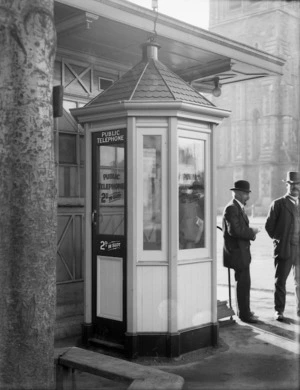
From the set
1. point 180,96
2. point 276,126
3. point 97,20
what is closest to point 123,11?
point 97,20

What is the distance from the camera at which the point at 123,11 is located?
5.91 metres

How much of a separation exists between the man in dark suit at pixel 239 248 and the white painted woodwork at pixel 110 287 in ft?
6.47

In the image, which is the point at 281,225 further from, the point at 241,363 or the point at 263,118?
the point at 263,118

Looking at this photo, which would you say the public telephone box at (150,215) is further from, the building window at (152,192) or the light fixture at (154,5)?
the light fixture at (154,5)

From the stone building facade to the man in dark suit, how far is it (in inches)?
1728

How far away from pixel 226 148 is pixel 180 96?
172ft

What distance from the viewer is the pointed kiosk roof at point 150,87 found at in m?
5.65

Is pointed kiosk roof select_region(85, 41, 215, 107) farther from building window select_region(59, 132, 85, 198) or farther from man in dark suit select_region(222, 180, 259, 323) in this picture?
man in dark suit select_region(222, 180, 259, 323)

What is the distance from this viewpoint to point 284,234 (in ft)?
24.5

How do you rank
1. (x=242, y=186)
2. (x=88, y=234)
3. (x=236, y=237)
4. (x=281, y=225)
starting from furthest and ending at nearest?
1. (x=281, y=225)
2. (x=242, y=186)
3. (x=236, y=237)
4. (x=88, y=234)

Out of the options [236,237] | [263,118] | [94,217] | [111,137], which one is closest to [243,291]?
[236,237]

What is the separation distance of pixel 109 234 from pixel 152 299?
0.83 metres

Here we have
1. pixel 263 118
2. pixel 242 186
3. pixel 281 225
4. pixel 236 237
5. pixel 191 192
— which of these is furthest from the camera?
pixel 263 118

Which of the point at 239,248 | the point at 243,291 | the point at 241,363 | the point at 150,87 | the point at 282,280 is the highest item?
the point at 150,87
